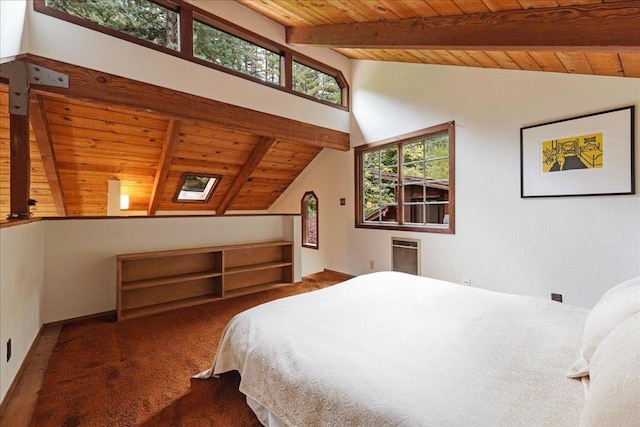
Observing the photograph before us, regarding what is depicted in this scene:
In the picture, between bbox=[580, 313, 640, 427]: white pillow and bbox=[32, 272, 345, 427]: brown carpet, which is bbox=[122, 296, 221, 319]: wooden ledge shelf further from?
bbox=[580, 313, 640, 427]: white pillow

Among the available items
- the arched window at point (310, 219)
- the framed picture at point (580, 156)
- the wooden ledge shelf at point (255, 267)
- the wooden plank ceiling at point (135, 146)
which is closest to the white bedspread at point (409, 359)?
the framed picture at point (580, 156)

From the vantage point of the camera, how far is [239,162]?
4613 mm

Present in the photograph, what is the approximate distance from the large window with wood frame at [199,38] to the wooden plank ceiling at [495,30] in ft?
1.98

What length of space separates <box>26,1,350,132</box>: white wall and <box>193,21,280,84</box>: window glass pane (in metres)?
0.17

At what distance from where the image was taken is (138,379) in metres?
1.88

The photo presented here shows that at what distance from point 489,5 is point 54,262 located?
4.03 meters

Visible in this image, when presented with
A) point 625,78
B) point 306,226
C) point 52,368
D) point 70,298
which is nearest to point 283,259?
point 306,226

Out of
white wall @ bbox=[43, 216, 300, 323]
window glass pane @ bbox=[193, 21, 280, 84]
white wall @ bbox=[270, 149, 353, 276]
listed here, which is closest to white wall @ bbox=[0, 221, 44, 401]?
white wall @ bbox=[43, 216, 300, 323]

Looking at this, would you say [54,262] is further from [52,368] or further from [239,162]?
[239,162]

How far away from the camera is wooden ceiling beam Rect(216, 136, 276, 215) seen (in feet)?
13.8

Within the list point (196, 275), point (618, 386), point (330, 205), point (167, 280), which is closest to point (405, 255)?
point (330, 205)

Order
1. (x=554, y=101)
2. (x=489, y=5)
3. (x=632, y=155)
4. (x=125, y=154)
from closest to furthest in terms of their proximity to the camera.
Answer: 1. (x=489, y=5)
2. (x=632, y=155)
3. (x=554, y=101)
4. (x=125, y=154)

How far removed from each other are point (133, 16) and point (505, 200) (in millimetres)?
4263

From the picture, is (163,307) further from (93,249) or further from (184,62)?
(184,62)
